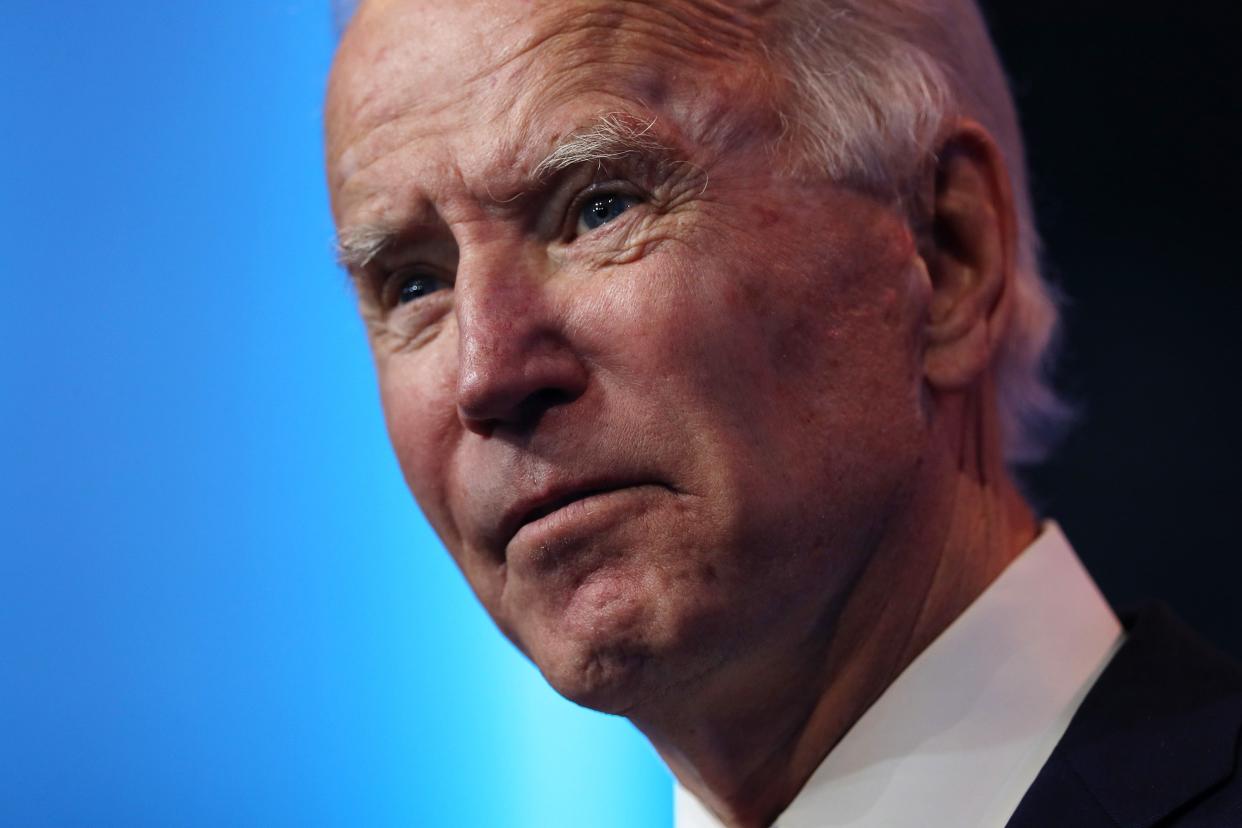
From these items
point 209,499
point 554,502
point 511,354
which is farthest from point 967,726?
point 209,499

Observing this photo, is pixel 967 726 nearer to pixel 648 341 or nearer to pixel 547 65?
pixel 648 341

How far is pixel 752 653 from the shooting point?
1.50 meters

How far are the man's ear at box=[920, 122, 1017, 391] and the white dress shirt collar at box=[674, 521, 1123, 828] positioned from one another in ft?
0.93

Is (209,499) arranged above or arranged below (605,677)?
above

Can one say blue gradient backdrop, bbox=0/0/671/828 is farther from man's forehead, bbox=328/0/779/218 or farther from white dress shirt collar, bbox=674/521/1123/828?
white dress shirt collar, bbox=674/521/1123/828

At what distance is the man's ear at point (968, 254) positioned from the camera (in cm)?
161

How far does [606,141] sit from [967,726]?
78cm

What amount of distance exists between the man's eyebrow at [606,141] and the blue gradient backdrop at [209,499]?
0.93m


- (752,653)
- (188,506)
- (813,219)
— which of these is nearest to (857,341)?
(813,219)

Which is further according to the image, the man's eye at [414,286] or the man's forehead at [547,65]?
the man's eye at [414,286]

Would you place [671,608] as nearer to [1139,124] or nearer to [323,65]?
[323,65]

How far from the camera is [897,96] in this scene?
1619mm

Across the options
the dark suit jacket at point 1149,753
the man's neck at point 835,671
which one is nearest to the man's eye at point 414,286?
the man's neck at point 835,671

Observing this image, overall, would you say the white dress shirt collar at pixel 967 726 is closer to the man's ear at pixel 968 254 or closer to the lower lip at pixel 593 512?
the man's ear at pixel 968 254
